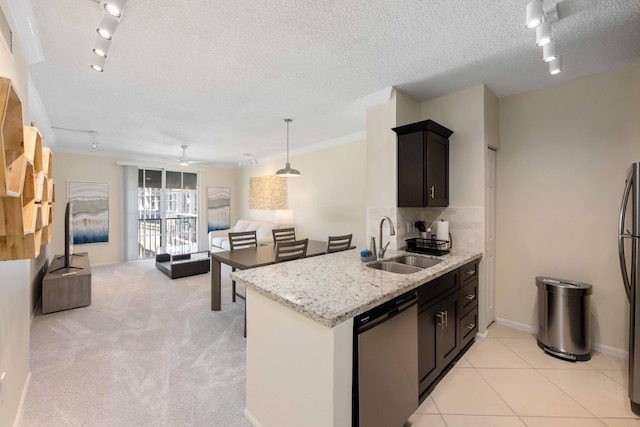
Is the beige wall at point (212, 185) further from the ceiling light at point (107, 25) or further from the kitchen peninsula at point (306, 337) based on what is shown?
the ceiling light at point (107, 25)

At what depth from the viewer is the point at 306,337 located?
135cm

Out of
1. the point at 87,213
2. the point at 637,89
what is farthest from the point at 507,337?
the point at 87,213

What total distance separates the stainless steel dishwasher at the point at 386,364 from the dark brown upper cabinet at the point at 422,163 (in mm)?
1223

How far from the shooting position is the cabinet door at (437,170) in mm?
2637

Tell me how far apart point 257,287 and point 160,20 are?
1.85m

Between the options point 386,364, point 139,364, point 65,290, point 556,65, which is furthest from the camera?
point 65,290

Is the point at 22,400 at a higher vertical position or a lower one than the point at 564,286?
lower

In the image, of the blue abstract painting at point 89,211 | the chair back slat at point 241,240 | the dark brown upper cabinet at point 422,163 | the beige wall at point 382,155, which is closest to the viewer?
the dark brown upper cabinet at point 422,163

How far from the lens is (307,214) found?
5785 mm

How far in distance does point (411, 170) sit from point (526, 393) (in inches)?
78.8

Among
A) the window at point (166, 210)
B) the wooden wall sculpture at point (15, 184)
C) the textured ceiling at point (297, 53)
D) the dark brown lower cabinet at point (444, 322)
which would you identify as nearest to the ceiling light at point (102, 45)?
the textured ceiling at point (297, 53)

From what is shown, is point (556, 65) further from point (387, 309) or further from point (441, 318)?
point (387, 309)

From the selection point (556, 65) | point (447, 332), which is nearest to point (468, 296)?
point (447, 332)

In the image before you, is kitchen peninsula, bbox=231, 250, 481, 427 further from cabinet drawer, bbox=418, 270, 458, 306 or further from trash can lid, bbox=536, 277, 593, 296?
trash can lid, bbox=536, 277, 593, 296
